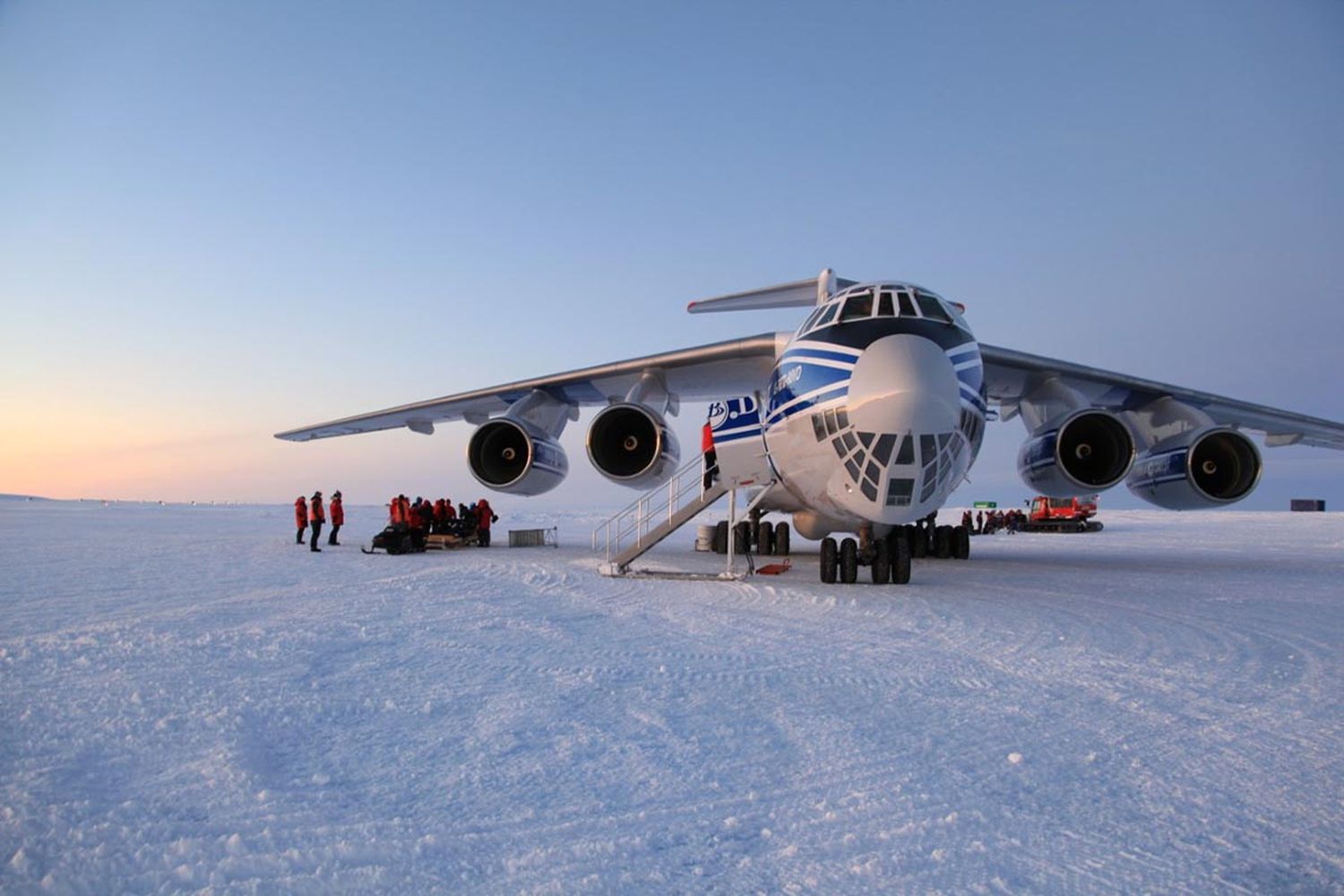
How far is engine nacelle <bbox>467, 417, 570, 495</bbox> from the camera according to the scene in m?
12.9

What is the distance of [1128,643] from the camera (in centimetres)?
544

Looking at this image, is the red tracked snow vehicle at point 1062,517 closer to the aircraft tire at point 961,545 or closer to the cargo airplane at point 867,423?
the cargo airplane at point 867,423

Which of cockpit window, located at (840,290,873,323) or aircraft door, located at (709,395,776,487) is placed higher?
cockpit window, located at (840,290,873,323)

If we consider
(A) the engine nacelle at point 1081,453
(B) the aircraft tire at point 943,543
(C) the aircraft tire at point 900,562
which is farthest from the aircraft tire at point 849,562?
(B) the aircraft tire at point 943,543

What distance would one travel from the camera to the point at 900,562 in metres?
8.73

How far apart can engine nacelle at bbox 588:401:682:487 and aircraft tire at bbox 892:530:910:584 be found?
13.8 feet

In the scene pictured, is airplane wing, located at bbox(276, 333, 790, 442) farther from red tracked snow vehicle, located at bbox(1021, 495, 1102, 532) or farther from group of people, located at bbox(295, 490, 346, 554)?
red tracked snow vehicle, located at bbox(1021, 495, 1102, 532)

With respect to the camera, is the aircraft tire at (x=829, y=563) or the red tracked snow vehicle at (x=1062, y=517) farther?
the red tracked snow vehicle at (x=1062, y=517)

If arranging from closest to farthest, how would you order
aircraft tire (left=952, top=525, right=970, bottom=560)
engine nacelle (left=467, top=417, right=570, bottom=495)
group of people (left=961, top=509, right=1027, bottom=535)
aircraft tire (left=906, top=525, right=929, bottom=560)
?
engine nacelle (left=467, top=417, right=570, bottom=495)
aircraft tire (left=906, top=525, right=929, bottom=560)
aircraft tire (left=952, top=525, right=970, bottom=560)
group of people (left=961, top=509, right=1027, bottom=535)

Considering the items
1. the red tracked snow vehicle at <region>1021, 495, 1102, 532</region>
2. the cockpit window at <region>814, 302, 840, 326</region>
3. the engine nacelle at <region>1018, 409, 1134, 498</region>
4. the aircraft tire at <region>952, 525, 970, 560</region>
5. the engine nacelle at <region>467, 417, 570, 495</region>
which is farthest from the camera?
the red tracked snow vehicle at <region>1021, 495, 1102, 532</region>

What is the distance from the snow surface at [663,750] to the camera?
2.23m

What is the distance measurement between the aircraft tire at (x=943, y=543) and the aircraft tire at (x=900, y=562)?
4.91 m

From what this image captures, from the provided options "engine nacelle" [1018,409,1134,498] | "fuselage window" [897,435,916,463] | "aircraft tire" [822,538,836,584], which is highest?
"engine nacelle" [1018,409,1134,498]

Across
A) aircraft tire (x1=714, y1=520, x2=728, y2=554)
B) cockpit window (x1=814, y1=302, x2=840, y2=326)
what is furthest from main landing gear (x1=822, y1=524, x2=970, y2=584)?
aircraft tire (x1=714, y1=520, x2=728, y2=554)
